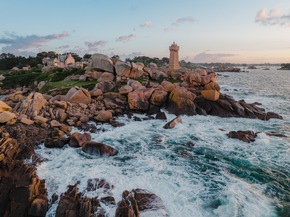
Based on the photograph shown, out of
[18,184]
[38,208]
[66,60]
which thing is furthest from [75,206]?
[66,60]

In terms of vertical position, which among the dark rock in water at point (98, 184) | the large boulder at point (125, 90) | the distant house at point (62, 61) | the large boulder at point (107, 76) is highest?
the distant house at point (62, 61)

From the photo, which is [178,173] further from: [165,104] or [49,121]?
[165,104]

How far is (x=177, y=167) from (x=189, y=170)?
0.68 meters

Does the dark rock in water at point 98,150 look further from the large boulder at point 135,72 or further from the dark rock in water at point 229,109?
the large boulder at point 135,72

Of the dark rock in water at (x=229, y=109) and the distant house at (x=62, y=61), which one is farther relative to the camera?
the distant house at (x=62, y=61)

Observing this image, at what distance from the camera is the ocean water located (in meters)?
9.91

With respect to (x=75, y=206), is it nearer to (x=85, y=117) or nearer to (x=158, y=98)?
(x=85, y=117)

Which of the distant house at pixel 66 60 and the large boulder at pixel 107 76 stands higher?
the distant house at pixel 66 60

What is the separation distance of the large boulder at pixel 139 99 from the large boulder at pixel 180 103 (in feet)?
7.71

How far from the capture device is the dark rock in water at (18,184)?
353 inches

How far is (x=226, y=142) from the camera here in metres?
17.1

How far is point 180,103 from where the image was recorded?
24.5 metres

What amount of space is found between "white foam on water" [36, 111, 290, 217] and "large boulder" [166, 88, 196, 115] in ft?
15.1

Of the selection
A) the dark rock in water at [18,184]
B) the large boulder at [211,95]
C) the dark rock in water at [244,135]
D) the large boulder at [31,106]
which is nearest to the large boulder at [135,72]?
the large boulder at [211,95]
